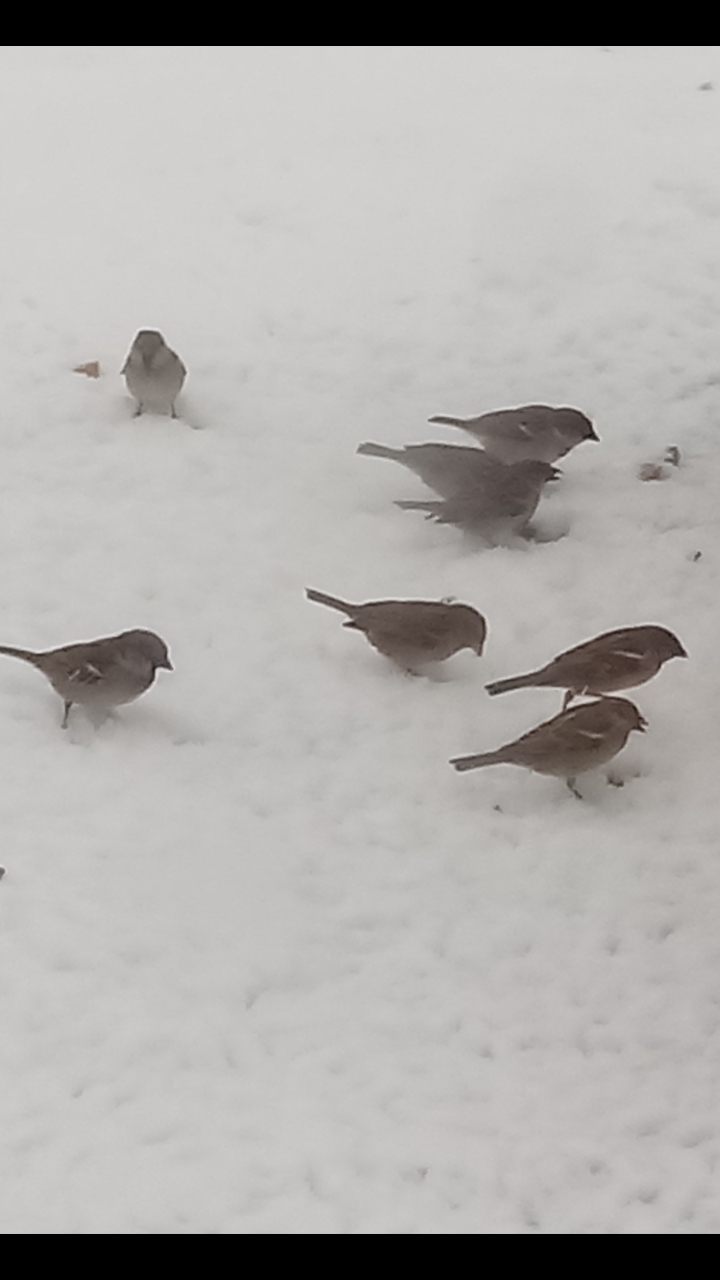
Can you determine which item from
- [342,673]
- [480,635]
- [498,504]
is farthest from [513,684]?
[498,504]

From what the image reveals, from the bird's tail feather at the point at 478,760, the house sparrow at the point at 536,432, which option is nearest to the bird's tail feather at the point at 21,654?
the bird's tail feather at the point at 478,760

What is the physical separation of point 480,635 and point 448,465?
0.81 metres

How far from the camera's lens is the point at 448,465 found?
405cm

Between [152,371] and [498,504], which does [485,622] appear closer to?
[498,504]

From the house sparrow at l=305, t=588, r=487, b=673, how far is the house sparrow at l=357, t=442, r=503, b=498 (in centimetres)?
67

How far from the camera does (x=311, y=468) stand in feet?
14.2

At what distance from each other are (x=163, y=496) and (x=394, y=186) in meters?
2.51

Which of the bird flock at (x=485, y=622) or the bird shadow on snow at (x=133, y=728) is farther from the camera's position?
the bird shadow on snow at (x=133, y=728)

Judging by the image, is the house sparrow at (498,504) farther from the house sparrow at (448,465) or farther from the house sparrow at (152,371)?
the house sparrow at (152,371)

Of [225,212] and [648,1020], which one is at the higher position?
[225,212]

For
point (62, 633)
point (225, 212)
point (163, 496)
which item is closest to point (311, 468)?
point (163, 496)

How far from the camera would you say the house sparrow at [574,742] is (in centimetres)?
298
